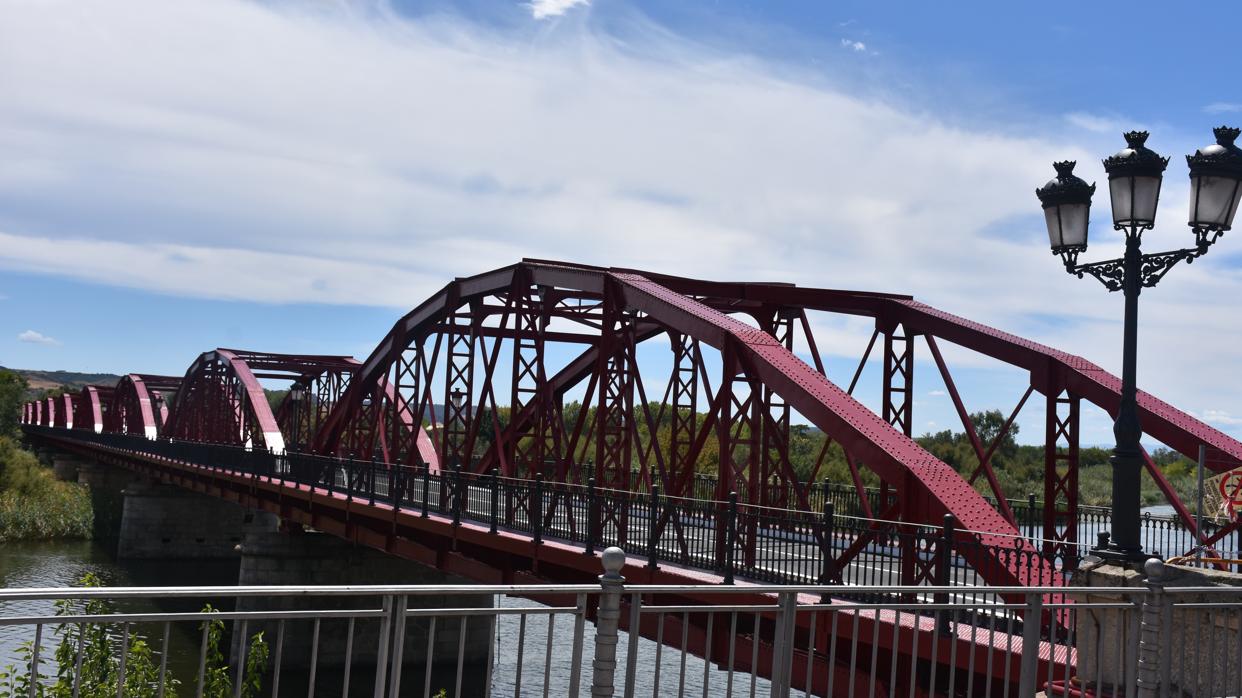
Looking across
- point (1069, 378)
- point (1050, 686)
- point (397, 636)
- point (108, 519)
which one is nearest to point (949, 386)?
point (1069, 378)

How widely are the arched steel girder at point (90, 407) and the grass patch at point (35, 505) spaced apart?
3150 centimetres

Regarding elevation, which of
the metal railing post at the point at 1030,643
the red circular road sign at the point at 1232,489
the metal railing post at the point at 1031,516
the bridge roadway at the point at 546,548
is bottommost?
the bridge roadway at the point at 546,548

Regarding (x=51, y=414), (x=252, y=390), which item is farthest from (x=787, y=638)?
(x=51, y=414)

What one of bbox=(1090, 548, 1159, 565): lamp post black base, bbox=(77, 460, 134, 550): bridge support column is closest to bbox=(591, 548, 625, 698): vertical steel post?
bbox=(1090, 548, 1159, 565): lamp post black base

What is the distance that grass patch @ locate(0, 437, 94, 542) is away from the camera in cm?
5678

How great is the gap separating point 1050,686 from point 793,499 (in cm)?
2084

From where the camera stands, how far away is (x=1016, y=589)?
21.8 ft

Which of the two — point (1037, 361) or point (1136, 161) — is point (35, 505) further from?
point (1136, 161)

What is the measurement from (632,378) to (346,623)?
1554 centimetres

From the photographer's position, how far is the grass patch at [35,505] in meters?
56.8

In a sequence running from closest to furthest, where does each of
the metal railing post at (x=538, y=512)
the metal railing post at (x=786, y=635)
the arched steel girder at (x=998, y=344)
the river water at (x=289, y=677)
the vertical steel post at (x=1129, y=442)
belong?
1. the metal railing post at (x=786, y=635)
2. the vertical steel post at (x=1129, y=442)
3. the arched steel girder at (x=998, y=344)
4. the metal railing post at (x=538, y=512)
5. the river water at (x=289, y=677)

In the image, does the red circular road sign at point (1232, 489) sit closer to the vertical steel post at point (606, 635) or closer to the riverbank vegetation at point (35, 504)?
the vertical steel post at point (606, 635)

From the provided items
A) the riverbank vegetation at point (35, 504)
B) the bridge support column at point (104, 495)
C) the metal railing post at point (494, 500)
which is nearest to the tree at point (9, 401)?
the bridge support column at point (104, 495)

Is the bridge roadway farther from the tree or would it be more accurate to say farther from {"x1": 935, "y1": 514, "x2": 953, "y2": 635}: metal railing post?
the tree
